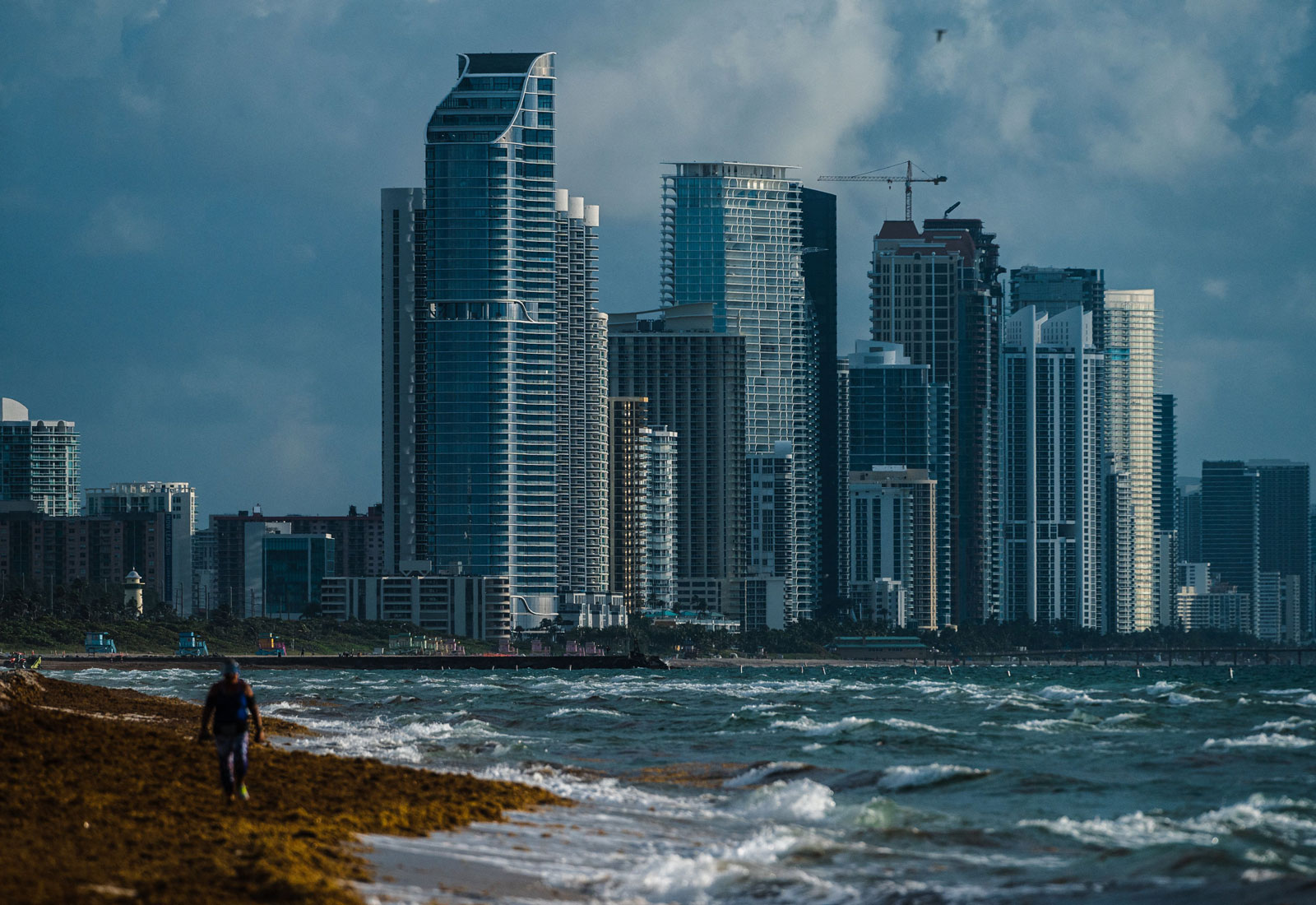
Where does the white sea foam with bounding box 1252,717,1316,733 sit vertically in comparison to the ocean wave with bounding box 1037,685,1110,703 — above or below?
above

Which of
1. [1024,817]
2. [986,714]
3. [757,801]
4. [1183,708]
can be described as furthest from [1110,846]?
[1183,708]

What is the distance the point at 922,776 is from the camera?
4472 cm

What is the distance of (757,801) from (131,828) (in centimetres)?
1586

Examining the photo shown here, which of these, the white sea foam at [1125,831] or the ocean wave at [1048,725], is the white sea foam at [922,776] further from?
the ocean wave at [1048,725]

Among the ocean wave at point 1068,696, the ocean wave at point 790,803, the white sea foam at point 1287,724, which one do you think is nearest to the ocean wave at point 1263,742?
the white sea foam at point 1287,724

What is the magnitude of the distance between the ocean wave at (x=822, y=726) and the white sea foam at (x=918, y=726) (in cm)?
90

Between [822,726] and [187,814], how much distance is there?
131ft

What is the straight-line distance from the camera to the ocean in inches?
1111

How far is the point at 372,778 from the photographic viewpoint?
38.5 meters

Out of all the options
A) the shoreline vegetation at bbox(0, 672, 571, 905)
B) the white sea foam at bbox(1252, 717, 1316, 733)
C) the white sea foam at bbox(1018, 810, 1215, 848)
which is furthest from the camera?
A: the white sea foam at bbox(1252, 717, 1316, 733)

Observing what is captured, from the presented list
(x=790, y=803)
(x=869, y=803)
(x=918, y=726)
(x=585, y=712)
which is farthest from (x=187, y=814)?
(x=585, y=712)

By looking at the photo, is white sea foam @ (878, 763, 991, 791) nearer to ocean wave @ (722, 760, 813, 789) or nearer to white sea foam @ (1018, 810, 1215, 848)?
ocean wave @ (722, 760, 813, 789)

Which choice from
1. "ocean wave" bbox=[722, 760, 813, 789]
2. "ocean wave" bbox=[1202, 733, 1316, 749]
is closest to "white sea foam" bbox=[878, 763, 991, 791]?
"ocean wave" bbox=[722, 760, 813, 789]

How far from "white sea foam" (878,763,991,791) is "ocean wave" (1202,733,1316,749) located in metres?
11.7
